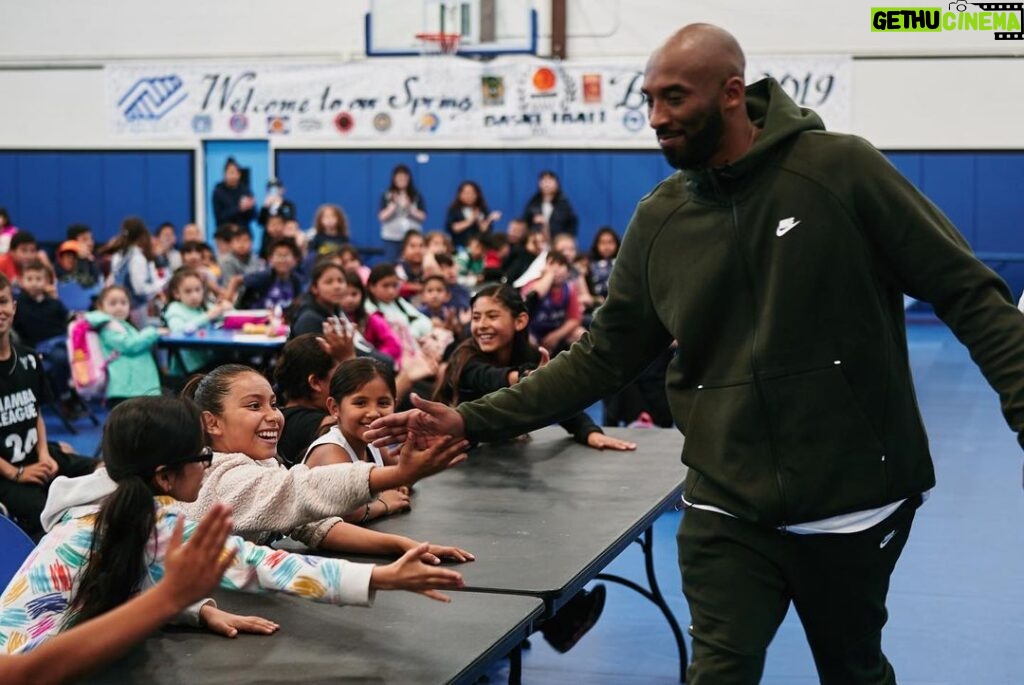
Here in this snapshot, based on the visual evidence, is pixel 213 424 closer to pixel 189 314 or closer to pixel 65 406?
pixel 189 314

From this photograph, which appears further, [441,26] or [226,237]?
[441,26]

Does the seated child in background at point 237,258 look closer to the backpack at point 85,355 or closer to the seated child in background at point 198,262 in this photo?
the seated child in background at point 198,262

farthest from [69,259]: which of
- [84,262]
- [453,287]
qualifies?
[453,287]

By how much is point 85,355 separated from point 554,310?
10.7 ft

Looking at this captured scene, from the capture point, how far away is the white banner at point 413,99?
53.6ft

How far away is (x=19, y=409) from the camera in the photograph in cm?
506

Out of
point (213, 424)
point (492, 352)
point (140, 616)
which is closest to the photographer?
point (140, 616)

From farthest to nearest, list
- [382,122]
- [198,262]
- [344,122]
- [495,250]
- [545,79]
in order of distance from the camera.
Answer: [344,122] → [382,122] → [545,79] → [495,250] → [198,262]

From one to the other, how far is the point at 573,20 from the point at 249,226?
4.85 meters

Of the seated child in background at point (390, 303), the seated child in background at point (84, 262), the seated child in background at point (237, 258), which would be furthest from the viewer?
the seated child in background at point (237, 258)

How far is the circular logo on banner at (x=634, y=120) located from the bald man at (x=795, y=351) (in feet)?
45.6

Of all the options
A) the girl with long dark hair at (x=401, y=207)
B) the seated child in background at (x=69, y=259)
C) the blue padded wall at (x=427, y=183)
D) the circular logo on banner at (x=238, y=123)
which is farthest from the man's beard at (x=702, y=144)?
the circular logo on banner at (x=238, y=123)

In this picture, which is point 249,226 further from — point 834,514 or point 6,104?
point 834,514

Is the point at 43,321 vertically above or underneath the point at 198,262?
underneath
